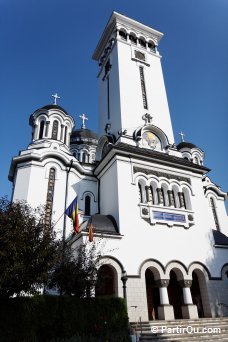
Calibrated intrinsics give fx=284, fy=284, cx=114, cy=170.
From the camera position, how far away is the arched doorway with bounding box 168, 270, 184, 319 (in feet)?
52.0

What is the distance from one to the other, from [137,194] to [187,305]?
607 cm

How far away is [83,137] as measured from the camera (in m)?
30.6

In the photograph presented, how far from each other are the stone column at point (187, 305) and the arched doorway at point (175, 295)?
1.36m

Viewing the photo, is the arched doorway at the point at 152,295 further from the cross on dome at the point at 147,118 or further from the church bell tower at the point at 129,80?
the cross on dome at the point at 147,118

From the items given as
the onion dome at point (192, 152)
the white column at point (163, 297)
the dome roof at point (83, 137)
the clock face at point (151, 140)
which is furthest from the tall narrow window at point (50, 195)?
the onion dome at point (192, 152)

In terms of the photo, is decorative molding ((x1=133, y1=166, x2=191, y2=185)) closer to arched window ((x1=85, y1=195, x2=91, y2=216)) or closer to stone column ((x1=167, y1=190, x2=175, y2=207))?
stone column ((x1=167, y1=190, x2=175, y2=207))

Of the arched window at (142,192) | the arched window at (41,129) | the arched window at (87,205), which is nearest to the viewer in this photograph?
the arched window at (142,192)

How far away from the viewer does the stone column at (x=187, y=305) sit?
13.8m

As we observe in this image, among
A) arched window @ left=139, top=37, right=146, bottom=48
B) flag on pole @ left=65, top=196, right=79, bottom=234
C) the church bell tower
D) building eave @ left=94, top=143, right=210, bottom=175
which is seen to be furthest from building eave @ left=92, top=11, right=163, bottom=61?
flag on pole @ left=65, top=196, right=79, bottom=234

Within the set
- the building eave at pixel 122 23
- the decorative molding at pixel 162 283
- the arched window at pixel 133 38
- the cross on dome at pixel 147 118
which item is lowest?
the decorative molding at pixel 162 283

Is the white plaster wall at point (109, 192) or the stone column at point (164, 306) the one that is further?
the white plaster wall at point (109, 192)

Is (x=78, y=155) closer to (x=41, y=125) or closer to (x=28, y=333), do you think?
(x=41, y=125)

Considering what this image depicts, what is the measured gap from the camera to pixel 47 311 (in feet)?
31.3

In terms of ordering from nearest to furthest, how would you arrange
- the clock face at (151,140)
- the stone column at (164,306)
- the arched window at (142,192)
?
the stone column at (164,306) < the arched window at (142,192) < the clock face at (151,140)
